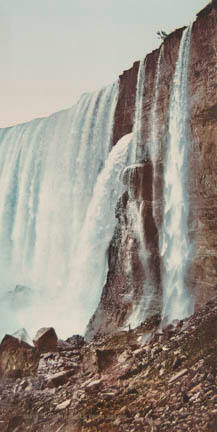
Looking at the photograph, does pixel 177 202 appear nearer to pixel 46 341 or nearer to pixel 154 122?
pixel 154 122

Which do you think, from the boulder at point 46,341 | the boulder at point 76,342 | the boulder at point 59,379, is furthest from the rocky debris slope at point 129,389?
the boulder at point 76,342

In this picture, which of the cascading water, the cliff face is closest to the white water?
the cascading water

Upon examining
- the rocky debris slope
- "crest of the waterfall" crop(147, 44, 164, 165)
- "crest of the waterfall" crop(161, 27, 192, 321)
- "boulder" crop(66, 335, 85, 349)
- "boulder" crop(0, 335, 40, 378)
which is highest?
"crest of the waterfall" crop(147, 44, 164, 165)

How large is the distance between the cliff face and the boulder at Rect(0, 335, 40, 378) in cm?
454

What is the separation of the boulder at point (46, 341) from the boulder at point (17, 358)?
21 centimetres

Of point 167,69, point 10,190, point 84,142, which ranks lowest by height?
point 167,69

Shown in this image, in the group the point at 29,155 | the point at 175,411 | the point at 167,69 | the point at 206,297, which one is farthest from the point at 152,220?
the point at 29,155

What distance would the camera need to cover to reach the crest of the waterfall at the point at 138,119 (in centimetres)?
1649

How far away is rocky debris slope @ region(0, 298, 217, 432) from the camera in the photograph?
4824mm

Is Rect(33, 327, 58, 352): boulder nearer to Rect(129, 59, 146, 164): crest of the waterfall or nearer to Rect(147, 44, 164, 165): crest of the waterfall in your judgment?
Rect(147, 44, 164, 165): crest of the waterfall

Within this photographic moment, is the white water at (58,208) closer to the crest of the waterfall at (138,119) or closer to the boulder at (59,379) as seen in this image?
the crest of the waterfall at (138,119)

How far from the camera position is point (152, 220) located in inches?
566

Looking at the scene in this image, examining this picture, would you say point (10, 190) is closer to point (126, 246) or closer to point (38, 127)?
point (38, 127)

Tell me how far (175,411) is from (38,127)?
23.8 meters
